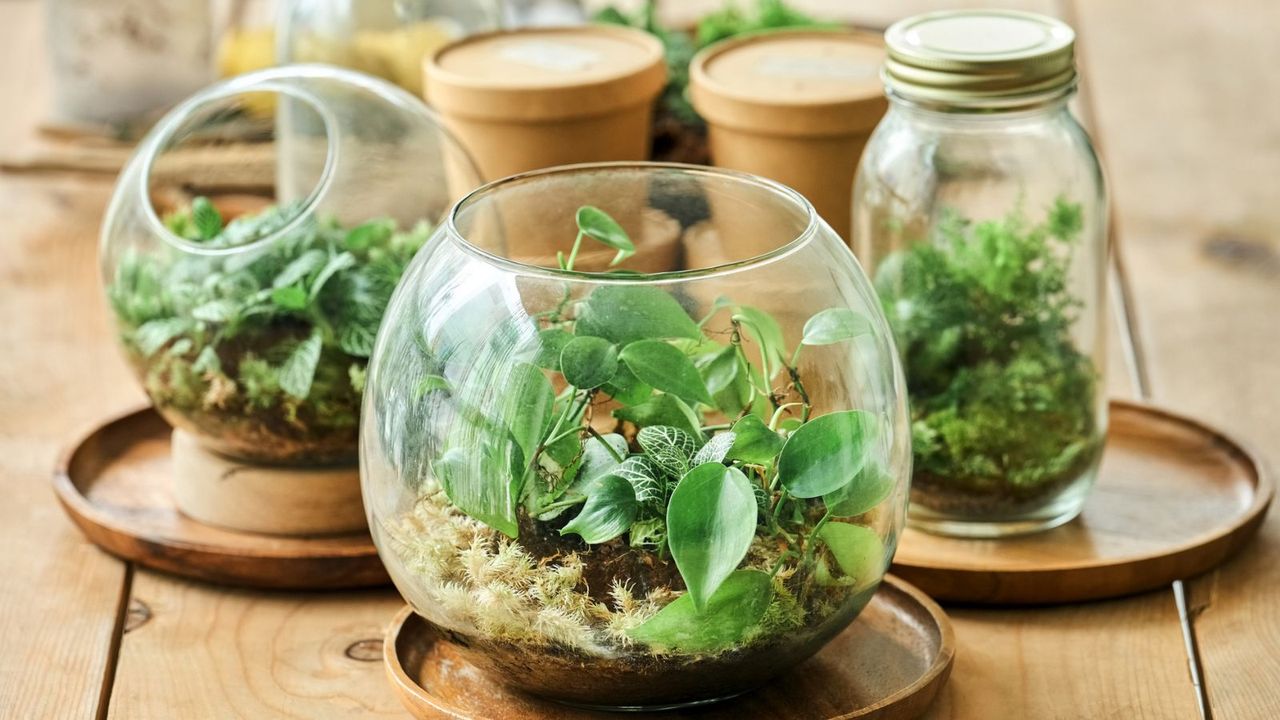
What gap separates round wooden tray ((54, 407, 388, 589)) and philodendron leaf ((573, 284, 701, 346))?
10.0 inches

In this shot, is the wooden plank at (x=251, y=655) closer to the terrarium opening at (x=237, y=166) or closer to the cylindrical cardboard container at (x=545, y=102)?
the terrarium opening at (x=237, y=166)

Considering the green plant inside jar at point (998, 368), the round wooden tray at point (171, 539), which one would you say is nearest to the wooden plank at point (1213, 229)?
the green plant inside jar at point (998, 368)

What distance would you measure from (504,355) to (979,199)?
33 centimetres

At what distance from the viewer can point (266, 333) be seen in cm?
80

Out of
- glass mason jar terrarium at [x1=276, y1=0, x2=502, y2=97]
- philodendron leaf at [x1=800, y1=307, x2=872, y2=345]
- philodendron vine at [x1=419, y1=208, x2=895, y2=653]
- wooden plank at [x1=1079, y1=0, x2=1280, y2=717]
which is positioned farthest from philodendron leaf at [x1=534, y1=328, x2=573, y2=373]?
glass mason jar terrarium at [x1=276, y1=0, x2=502, y2=97]

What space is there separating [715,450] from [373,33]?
27.1 inches

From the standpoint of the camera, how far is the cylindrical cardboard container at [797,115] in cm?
95

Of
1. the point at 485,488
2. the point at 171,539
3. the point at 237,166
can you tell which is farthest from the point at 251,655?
the point at 237,166

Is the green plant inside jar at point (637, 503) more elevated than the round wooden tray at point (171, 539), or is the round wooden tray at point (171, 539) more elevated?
the green plant inside jar at point (637, 503)

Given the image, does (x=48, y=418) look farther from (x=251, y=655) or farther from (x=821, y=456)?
(x=821, y=456)

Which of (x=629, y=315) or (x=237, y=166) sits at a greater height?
(x=629, y=315)

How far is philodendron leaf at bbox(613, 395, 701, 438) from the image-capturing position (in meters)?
0.62

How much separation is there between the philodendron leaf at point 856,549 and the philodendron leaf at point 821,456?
0.07 ft

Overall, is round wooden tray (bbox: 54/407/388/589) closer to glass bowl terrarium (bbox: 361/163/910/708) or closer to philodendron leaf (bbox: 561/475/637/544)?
glass bowl terrarium (bbox: 361/163/910/708)
